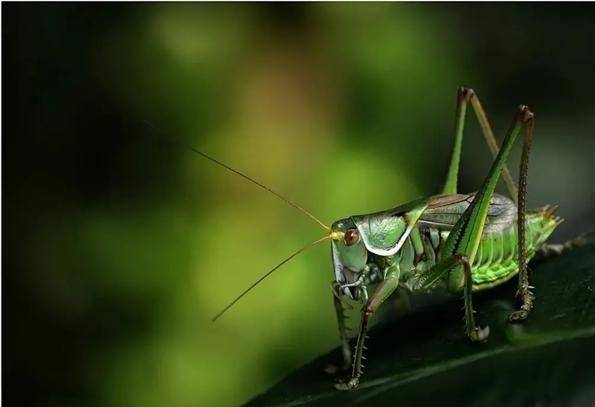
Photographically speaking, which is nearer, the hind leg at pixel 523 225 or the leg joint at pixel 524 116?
the hind leg at pixel 523 225

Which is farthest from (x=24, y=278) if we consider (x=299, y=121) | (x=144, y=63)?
(x=299, y=121)

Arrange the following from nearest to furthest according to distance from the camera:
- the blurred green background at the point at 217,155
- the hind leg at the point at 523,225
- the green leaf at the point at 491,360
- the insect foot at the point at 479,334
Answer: the green leaf at the point at 491,360
the insect foot at the point at 479,334
the hind leg at the point at 523,225
the blurred green background at the point at 217,155

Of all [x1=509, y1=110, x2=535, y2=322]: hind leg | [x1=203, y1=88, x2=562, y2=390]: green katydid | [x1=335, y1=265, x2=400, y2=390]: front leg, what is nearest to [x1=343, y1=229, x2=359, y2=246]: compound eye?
[x1=203, y1=88, x2=562, y2=390]: green katydid

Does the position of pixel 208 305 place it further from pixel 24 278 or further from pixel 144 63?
pixel 144 63

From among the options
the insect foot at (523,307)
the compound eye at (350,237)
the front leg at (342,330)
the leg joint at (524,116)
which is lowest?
the front leg at (342,330)

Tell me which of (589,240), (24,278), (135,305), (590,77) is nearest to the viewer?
(589,240)

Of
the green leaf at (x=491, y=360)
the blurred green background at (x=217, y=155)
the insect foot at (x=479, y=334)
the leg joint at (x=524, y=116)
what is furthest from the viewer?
the blurred green background at (x=217, y=155)

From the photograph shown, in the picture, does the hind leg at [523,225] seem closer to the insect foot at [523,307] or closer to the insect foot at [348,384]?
the insect foot at [523,307]

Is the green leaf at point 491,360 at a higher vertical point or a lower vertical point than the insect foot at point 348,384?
higher

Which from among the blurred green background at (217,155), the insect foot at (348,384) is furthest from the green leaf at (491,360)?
the blurred green background at (217,155)
